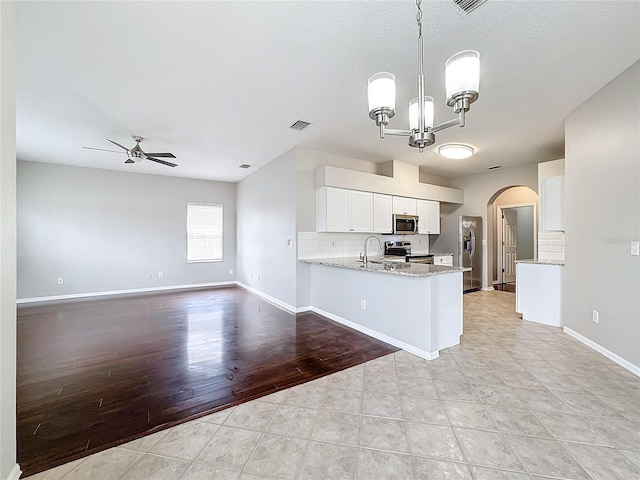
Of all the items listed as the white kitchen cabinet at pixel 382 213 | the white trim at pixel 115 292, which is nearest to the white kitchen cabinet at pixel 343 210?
the white kitchen cabinet at pixel 382 213

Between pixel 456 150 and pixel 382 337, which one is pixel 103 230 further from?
pixel 456 150

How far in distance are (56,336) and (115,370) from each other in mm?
1718

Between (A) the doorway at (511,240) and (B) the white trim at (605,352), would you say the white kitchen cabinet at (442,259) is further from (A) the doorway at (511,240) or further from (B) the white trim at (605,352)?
(B) the white trim at (605,352)

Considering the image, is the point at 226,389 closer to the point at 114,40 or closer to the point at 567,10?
the point at 114,40

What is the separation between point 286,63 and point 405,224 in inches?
159

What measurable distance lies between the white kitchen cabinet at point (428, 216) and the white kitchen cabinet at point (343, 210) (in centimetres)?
153

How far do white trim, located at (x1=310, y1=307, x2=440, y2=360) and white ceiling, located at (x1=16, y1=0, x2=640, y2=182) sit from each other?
2708 mm

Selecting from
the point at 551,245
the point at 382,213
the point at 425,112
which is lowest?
the point at 551,245

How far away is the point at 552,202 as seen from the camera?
4.04 meters

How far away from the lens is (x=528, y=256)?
7957 millimetres

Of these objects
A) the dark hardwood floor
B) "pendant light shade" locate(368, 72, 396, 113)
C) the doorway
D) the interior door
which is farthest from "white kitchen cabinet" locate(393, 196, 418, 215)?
"pendant light shade" locate(368, 72, 396, 113)

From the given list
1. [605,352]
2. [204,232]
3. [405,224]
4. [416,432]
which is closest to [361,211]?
[405,224]

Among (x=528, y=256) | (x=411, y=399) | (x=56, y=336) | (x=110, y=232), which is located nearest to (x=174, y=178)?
(x=110, y=232)

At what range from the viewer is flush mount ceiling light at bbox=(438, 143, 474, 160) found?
4.48m
